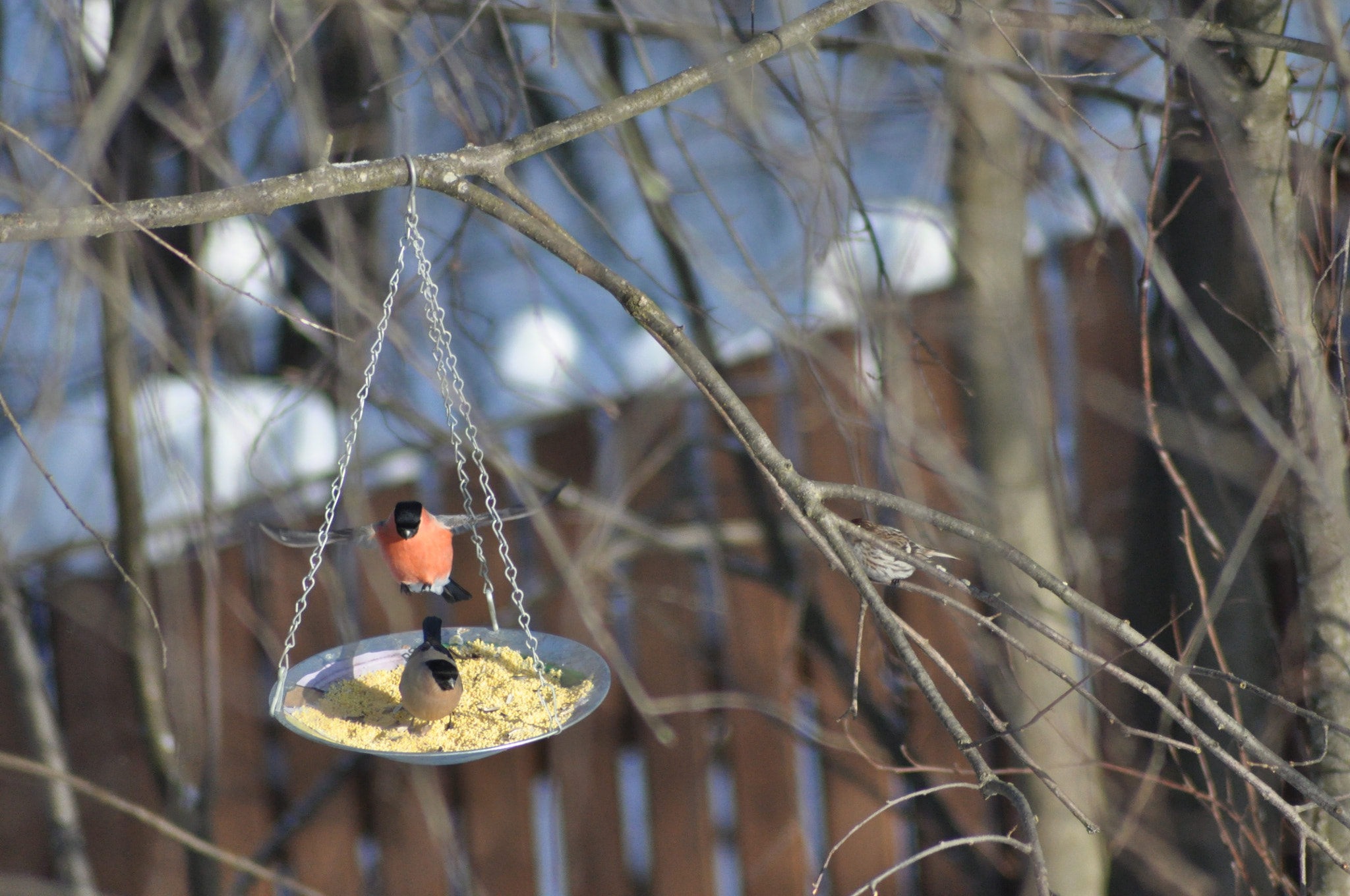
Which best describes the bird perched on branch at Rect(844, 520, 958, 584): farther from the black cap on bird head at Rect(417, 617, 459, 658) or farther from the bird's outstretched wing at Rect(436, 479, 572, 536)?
the black cap on bird head at Rect(417, 617, 459, 658)

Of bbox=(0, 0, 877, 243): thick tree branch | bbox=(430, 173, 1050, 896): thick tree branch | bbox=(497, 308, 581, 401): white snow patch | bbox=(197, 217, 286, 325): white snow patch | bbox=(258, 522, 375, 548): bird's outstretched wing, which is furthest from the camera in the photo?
bbox=(497, 308, 581, 401): white snow patch

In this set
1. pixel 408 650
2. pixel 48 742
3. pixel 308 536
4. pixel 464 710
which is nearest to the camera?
pixel 308 536

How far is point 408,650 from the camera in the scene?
80.8 inches

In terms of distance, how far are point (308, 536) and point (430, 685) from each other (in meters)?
0.31

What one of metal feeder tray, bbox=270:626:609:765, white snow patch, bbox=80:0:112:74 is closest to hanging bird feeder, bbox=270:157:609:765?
metal feeder tray, bbox=270:626:609:765

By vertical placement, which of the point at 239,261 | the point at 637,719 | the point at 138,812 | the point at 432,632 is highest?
the point at 239,261

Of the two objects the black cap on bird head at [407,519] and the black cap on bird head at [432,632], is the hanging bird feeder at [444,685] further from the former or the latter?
the black cap on bird head at [407,519]

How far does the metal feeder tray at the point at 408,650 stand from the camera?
1745 millimetres

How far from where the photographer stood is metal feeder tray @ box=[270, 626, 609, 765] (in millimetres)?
1745

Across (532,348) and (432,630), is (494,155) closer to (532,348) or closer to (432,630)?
(432,630)

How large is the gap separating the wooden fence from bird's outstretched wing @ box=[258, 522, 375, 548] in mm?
1088

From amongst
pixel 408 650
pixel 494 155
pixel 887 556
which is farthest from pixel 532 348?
pixel 494 155

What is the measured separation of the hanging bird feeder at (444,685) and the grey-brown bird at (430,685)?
0.01 m

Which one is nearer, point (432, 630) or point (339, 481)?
point (339, 481)
